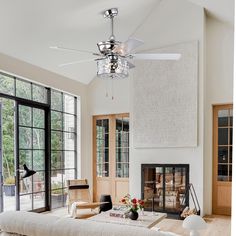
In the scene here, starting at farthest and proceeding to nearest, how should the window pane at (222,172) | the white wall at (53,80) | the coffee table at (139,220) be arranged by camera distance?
the window pane at (222,172) < the white wall at (53,80) < the coffee table at (139,220)

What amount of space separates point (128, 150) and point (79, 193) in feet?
5.79

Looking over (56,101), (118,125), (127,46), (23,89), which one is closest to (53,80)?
(56,101)

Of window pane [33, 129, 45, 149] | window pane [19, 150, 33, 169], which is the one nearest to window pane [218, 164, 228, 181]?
window pane [33, 129, 45, 149]

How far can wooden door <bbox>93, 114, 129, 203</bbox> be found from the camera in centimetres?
700

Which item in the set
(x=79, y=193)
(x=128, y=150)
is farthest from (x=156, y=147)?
(x=79, y=193)

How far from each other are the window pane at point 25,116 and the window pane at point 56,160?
3.08 ft

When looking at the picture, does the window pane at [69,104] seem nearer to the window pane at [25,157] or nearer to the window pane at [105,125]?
the window pane at [105,125]

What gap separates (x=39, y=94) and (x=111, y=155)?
2288 millimetres

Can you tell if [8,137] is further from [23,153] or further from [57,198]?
[57,198]

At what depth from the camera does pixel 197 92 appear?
5738 millimetres

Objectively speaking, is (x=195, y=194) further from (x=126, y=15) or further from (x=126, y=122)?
(x=126, y=15)

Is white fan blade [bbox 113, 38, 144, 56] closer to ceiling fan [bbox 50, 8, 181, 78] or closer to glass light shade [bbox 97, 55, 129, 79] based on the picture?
ceiling fan [bbox 50, 8, 181, 78]

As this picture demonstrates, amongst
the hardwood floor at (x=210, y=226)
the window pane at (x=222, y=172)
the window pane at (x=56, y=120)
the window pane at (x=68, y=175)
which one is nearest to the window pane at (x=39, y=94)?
the window pane at (x=56, y=120)

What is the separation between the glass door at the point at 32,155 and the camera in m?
5.43
